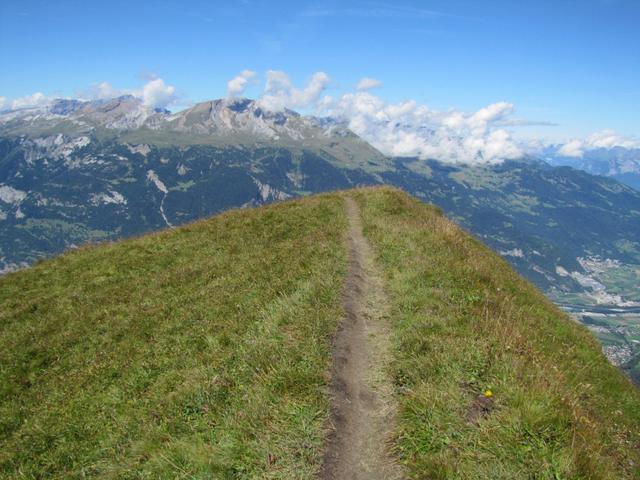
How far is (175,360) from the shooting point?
47.9ft

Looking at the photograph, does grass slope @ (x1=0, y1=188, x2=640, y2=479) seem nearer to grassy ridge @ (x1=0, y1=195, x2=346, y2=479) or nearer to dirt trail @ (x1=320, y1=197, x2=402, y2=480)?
grassy ridge @ (x1=0, y1=195, x2=346, y2=479)

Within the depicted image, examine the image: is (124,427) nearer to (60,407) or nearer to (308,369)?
(60,407)

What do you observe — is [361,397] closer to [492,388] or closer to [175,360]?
[492,388]

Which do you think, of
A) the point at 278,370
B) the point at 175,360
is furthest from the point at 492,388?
the point at 175,360

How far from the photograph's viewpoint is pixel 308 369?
10.5 metres

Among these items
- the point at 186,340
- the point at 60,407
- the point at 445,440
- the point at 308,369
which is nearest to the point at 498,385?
the point at 445,440

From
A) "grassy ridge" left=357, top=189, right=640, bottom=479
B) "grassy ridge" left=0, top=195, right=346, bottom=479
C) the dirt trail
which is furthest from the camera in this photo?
"grassy ridge" left=0, top=195, right=346, bottom=479

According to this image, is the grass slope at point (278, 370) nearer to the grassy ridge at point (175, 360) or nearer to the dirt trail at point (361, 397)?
the grassy ridge at point (175, 360)

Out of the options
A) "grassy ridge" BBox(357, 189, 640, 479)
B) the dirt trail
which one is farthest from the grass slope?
the dirt trail

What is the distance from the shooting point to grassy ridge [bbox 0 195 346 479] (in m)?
9.12

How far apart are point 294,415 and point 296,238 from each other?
17381 mm

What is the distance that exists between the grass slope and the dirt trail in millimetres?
324

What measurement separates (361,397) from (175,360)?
7.49 meters

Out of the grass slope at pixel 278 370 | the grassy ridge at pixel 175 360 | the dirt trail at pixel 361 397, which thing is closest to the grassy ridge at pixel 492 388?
the grass slope at pixel 278 370
